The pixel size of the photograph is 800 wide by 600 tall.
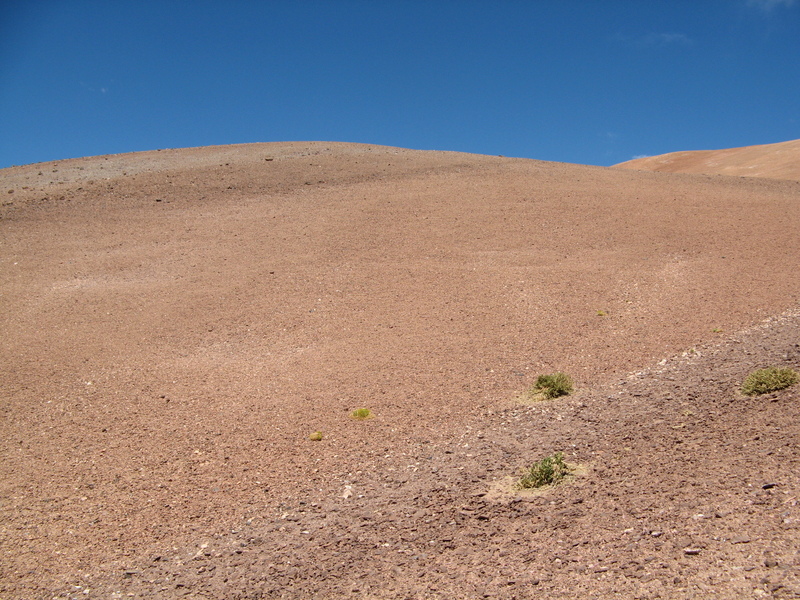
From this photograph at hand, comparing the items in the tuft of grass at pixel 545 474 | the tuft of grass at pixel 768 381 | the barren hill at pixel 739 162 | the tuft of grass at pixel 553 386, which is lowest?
the tuft of grass at pixel 545 474

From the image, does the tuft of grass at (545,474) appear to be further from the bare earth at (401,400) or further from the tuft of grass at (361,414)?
the tuft of grass at (361,414)

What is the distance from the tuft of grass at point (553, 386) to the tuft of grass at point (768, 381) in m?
2.02

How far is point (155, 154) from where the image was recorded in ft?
90.2

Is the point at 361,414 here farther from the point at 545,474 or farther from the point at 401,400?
the point at 545,474

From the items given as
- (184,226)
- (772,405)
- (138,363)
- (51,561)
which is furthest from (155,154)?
(772,405)

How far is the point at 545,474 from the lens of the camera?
5480 mm

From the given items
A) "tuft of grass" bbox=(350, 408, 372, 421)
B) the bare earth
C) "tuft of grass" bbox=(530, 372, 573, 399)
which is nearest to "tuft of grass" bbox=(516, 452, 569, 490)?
the bare earth

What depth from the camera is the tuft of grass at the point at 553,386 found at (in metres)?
7.65

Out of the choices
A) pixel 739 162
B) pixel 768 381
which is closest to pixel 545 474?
pixel 768 381

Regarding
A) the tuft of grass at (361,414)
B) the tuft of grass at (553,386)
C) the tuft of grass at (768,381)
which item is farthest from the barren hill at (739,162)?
the tuft of grass at (361,414)

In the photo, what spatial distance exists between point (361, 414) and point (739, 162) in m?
39.5

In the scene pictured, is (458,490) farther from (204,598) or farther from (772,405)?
(772,405)

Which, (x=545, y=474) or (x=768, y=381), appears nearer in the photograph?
(x=545, y=474)

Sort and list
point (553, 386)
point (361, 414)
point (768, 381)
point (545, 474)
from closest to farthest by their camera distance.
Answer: point (545, 474)
point (768, 381)
point (361, 414)
point (553, 386)
